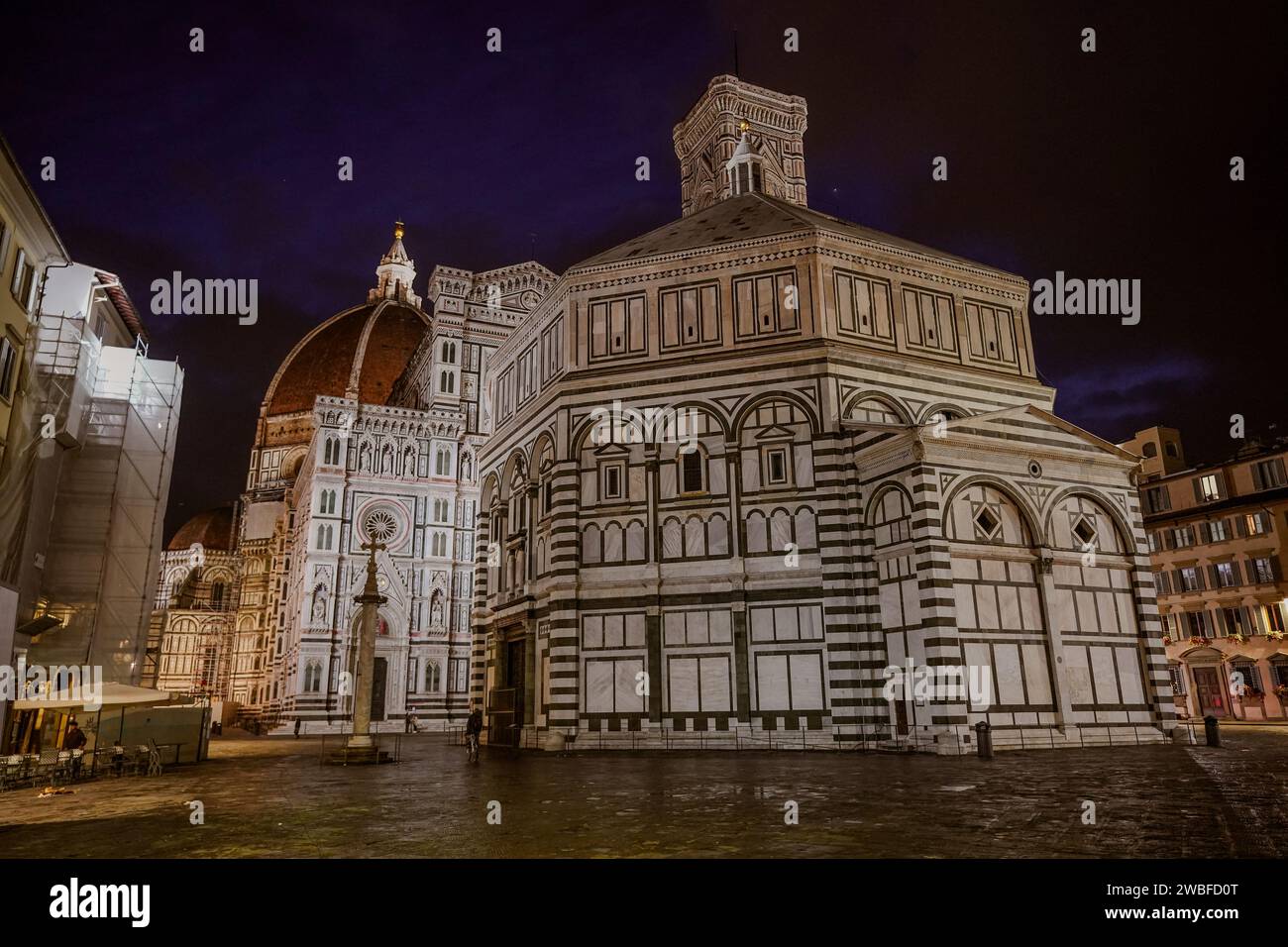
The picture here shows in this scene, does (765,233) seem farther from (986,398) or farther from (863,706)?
(863,706)

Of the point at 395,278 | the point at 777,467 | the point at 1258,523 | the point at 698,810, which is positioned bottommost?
the point at 698,810

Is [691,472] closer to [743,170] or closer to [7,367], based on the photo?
[7,367]

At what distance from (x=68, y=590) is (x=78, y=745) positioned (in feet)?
32.8

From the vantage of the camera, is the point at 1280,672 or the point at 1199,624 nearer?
the point at 1280,672

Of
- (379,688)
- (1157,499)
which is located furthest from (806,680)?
(379,688)

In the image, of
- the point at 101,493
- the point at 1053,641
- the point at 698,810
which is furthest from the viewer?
the point at 101,493

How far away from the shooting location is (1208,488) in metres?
39.0

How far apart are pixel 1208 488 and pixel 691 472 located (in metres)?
28.8

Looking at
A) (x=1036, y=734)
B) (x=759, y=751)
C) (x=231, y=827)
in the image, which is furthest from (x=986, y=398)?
(x=231, y=827)

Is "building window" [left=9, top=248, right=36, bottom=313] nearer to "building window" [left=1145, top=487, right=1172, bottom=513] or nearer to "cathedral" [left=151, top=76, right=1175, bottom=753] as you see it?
"cathedral" [left=151, top=76, right=1175, bottom=753]

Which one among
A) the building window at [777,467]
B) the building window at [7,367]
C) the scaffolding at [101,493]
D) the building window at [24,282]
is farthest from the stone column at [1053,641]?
the building window at [24,282]

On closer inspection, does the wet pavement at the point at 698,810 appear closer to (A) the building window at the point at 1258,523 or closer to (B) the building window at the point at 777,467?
(B) the building window at the point at 777,467

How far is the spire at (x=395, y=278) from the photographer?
9662 cm

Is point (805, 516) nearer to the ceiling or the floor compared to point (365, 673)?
nearer to the ceiling
